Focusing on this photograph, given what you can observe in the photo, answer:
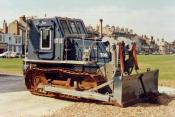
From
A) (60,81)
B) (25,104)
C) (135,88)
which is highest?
(60,81)

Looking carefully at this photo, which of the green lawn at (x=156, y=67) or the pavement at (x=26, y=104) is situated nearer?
the pavement at (x=26, y=104)

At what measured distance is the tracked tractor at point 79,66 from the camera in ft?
50.5

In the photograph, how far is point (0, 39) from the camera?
348ft

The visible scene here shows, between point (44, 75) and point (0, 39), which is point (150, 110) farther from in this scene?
point (0, 39)

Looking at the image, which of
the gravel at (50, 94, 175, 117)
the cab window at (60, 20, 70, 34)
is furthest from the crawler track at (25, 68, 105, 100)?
the cab window at (60, 20, 70, 34)

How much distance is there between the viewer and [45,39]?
695 inches

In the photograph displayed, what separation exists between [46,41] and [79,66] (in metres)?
2.00

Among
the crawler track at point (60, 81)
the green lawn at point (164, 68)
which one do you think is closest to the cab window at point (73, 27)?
the crawler track at point (60, 81)

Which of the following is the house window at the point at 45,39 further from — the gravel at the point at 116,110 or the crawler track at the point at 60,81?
the gravel at the point at 116,110

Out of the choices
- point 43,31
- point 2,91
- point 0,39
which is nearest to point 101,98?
point 43,31

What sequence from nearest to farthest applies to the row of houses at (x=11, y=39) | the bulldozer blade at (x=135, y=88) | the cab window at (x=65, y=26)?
the bulldozer blade at (x=135, y=88) → the cab window at (x=65, y=26) → the row of houses at (x=11, y=39)

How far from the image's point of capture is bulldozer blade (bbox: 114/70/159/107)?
14680mm

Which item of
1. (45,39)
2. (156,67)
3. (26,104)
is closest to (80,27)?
(45,39)

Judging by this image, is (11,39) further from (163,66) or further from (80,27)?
(80,27)
